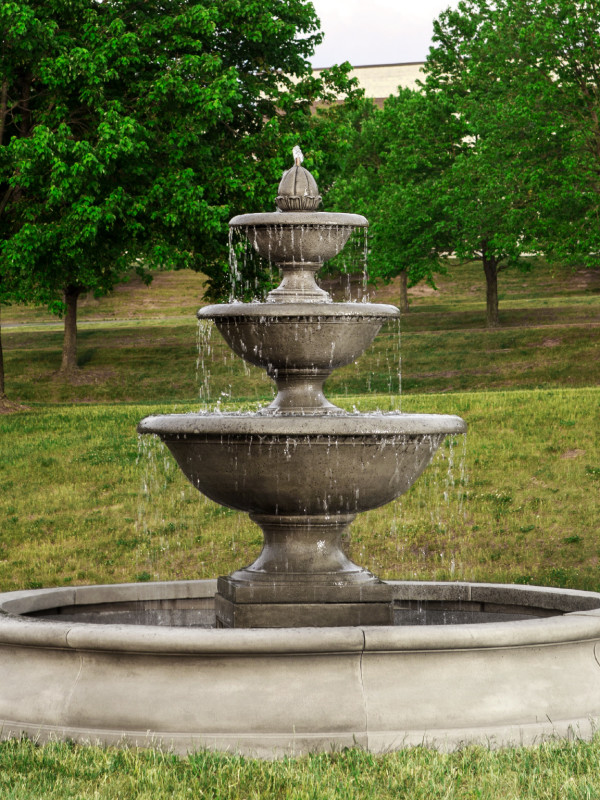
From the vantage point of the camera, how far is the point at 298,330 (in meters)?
7.68

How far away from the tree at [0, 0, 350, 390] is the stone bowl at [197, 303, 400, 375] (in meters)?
16.0

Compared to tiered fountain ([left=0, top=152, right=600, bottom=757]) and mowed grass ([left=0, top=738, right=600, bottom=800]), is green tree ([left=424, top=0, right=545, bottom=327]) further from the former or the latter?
mowed grass ([left=0, top=738, right=600, bottom=800])

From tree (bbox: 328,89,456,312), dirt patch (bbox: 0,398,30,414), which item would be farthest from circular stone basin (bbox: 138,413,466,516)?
tree (bbox: 328,89,456,312)

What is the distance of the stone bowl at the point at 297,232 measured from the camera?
798 centimetres

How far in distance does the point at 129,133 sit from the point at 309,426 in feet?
58.4

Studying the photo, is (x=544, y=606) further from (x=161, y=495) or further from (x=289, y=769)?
(x=161, y=495)

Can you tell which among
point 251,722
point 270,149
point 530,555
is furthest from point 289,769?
point 270,149

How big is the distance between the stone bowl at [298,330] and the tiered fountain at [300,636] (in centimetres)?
1

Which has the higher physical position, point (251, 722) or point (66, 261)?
point (66, 261)

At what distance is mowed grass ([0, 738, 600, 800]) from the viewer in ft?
16.9

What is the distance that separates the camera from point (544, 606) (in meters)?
8.77

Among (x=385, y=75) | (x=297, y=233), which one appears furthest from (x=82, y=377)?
(x=385, y=75)

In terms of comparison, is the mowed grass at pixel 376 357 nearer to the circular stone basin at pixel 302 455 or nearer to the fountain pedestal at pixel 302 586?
the fountain pedestal at pixel 302 586

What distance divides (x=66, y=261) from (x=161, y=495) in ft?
31.5
